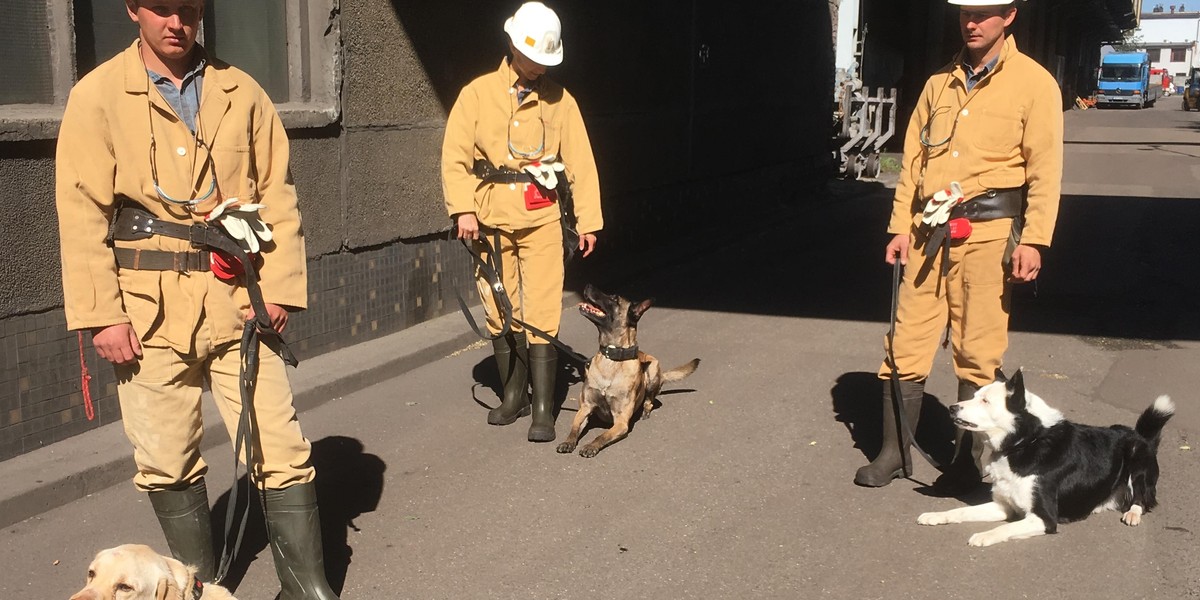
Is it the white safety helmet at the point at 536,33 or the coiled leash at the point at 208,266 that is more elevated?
the white safety helmet at the point at 536,33

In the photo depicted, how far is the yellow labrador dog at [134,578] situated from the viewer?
2938 millimetres

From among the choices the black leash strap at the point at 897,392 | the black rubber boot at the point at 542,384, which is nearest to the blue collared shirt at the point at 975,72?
the black leash strap at the point at 897,392

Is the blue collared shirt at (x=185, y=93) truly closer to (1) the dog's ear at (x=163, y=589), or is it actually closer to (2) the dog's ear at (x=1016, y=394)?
(1) the dog's ear at (x=163, y=589)

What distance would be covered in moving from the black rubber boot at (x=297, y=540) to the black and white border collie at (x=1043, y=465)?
2601 mm

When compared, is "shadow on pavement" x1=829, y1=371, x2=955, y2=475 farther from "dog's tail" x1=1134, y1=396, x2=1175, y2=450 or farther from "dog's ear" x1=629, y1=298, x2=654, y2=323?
"dog's ear" x1=629, y1=298, x2=654, y2=323

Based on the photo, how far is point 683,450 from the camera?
5.95m

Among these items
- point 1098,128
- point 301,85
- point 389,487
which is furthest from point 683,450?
point 1098,128

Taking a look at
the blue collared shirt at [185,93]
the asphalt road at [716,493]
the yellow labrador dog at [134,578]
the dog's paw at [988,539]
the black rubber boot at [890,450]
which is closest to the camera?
the yellow labrador dog at [134,578]

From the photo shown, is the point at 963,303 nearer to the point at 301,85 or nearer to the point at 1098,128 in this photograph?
the point at 301,85

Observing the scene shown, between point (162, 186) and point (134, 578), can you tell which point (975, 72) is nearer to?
point (162, 186)

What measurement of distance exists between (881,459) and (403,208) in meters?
→ 4.09

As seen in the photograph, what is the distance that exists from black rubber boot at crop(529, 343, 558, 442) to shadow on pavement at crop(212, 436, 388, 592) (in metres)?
0.90

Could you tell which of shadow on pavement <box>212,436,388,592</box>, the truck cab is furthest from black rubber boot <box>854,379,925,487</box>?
the truck cab

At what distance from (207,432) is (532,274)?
6.23 ft
